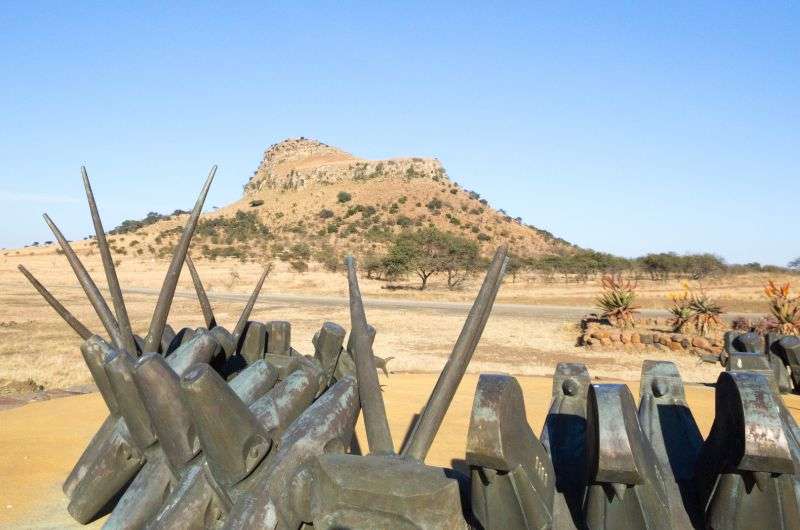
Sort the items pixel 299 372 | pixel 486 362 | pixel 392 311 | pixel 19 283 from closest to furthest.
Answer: pixel 299 372
pixel 486 362
pixel 392 311
pixel 19 283

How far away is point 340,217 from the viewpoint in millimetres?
80875

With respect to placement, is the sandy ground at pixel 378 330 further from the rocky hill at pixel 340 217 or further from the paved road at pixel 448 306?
the rocky hill at pixel 340 217

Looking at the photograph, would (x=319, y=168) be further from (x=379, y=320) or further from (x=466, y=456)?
(x=466, y=456)

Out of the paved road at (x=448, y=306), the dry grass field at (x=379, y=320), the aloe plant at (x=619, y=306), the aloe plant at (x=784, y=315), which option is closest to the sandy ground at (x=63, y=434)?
the dry grass field at (x=379, y=320)

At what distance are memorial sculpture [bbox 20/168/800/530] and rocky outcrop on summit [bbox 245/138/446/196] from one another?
295 feet

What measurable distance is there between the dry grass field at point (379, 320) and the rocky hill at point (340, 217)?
15655 millimetres

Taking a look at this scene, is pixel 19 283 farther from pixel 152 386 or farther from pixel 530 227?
pixel 530 227

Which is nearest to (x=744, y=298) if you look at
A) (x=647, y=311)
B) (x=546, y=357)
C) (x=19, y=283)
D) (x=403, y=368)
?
(x=647, y=311)

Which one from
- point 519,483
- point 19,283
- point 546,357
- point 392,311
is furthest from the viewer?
point 19,283

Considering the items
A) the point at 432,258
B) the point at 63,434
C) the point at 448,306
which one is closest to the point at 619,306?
the point at 448,306

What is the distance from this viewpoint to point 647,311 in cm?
2791

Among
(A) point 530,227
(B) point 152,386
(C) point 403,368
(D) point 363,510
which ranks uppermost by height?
(A) point 530,227

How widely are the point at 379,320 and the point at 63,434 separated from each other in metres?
16.0

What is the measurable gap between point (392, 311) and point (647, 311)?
1007cm
